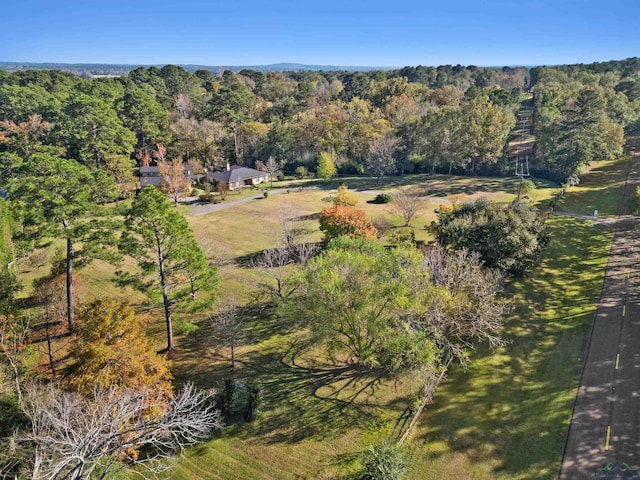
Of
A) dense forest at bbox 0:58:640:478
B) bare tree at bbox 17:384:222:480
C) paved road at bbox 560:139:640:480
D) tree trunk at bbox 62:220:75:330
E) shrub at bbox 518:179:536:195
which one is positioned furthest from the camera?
shrub at bbox 518:179:536:195

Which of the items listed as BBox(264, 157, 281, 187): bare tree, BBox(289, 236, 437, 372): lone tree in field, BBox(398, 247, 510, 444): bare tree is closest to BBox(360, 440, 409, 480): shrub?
BBox(289, 236, 437, 372): lone tree in field

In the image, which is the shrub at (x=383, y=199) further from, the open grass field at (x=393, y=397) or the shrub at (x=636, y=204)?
the shrub at (x=636, y=204)

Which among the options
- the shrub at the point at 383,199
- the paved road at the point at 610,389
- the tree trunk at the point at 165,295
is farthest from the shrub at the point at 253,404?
the shrub at the point at 383,199

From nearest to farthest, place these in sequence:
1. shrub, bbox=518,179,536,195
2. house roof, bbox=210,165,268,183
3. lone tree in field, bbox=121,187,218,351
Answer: lone tree in field, bbox=121,187,218,351 → shrub, bbox=518,179,536,195 → house roof, bbox=210,165,268,183

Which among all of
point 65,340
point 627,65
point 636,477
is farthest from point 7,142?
point 627,65

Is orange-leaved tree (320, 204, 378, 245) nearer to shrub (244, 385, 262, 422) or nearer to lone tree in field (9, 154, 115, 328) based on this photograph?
shrub (244, 385, 262, 422)

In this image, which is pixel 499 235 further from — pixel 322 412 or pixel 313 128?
pixel 313 128

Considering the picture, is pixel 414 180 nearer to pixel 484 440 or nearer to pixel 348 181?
pixel 348 181
